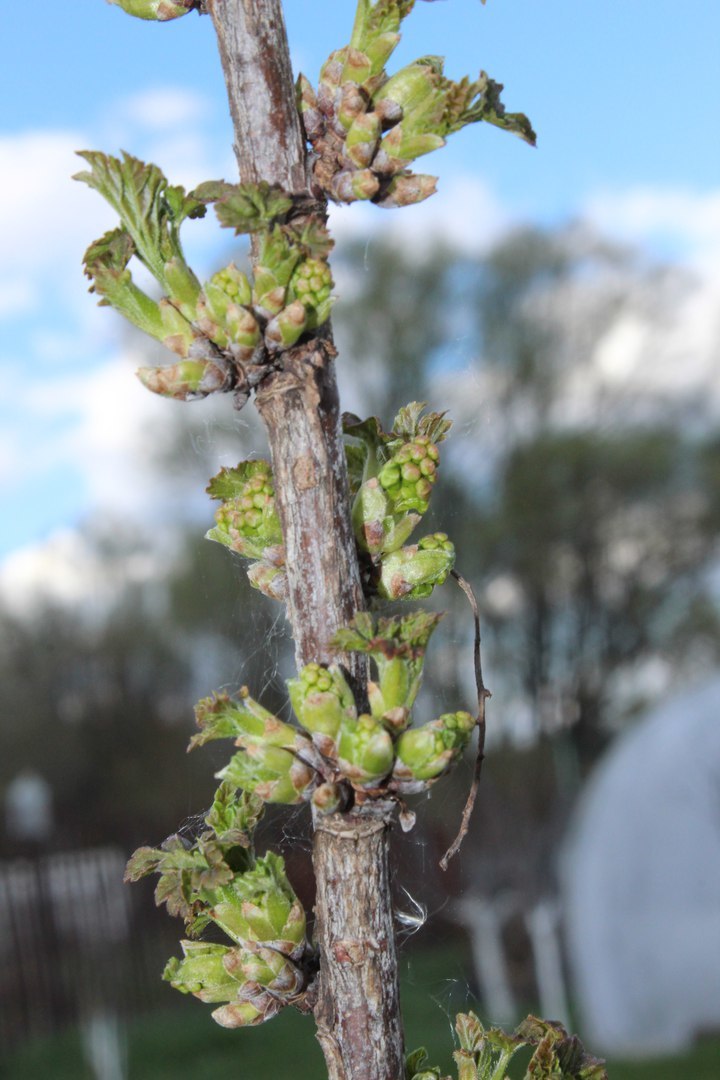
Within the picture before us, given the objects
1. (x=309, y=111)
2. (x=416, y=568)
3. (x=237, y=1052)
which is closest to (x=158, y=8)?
(x=309, y=111)

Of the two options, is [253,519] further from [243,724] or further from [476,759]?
[476,759]

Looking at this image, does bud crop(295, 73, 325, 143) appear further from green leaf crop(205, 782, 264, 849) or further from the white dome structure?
the white dome structure

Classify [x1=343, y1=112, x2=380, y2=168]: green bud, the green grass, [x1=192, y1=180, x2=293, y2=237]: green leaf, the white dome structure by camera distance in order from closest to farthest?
[x1=192, y1=180, x2=293, y2=237]: green leaf
[x1=343, y1=112, x2=380, y2=168]: green bud
the white dome structure
the green grass

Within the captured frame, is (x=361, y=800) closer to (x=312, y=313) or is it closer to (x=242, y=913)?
(x=242, y=913)

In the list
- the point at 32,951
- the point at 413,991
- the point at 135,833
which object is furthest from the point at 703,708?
the point at 32,951

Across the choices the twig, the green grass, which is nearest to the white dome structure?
the green grass

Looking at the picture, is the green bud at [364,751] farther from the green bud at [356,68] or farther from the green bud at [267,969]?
the green bud at [356,68]
